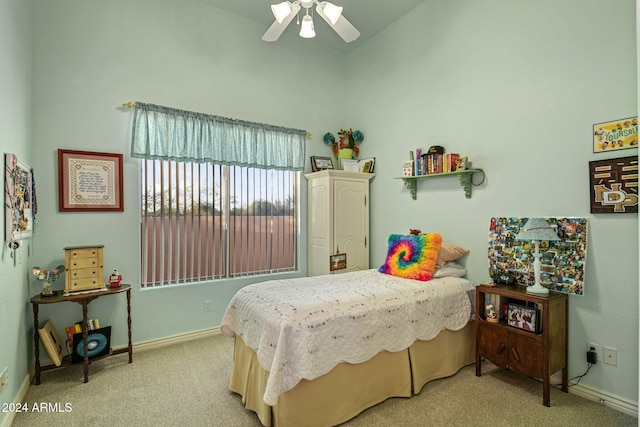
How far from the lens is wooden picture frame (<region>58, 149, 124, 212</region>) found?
2.83m

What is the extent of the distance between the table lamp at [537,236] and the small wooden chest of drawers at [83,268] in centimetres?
342

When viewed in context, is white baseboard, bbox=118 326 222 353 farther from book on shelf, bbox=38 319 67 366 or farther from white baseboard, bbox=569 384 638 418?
white baseboard, bbox=569 384 638 418

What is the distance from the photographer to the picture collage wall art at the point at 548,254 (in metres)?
2.34

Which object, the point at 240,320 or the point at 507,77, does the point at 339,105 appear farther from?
the point at 240,320

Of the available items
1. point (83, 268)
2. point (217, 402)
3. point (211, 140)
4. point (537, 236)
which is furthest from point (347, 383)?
point (211, 140)

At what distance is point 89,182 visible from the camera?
2.94 metres

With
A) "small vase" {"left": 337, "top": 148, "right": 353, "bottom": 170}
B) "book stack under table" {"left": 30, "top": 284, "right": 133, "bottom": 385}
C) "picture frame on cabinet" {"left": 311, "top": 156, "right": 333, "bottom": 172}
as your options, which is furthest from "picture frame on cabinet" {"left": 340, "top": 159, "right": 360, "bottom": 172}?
"book stack under table" {"left": 30, "top": 284, "right": 133, "bottom": 385}

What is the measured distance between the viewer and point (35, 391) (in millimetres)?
2391

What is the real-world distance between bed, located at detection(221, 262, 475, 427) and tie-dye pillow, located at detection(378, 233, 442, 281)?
11cm

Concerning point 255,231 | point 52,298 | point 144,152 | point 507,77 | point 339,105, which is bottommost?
point 52,298

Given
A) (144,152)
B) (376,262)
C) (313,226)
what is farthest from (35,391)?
(376,262)

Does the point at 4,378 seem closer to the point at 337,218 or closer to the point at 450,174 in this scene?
the point at 337,218

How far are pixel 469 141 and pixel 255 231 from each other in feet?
8.32

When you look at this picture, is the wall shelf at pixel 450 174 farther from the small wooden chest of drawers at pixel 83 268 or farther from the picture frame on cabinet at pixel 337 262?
the small wooden chest of drawers at pixel 83 268
